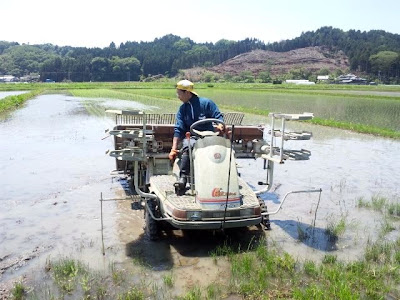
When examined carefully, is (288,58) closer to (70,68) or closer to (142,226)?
(70,68)

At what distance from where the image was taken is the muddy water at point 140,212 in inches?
217

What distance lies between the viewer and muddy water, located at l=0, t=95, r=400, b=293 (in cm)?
552

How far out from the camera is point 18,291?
4461 millimetres

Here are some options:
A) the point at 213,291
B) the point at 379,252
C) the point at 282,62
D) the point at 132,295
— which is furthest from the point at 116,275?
the point at 282,62

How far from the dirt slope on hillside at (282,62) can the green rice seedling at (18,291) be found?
124434mm

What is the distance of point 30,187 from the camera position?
29.2 ft

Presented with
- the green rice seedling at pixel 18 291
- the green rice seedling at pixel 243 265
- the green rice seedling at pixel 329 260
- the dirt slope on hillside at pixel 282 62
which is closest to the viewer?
the green rice seedling at pixel 18 291

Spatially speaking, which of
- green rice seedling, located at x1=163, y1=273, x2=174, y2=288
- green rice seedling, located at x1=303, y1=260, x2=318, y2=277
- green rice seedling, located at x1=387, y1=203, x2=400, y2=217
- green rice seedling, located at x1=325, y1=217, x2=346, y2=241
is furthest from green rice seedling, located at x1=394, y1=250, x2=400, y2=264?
green rice seedling, located at x1=163, y1=273, x2=174, y2=288

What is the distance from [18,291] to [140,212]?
3.29m

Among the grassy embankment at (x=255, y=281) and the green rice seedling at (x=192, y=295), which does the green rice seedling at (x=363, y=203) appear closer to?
the grassy embankment at (x=255, y=281)

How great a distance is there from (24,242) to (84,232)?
0.88 meters

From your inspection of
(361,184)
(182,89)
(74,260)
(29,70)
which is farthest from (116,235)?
(29,70)

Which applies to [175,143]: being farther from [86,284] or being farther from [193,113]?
[86,284]

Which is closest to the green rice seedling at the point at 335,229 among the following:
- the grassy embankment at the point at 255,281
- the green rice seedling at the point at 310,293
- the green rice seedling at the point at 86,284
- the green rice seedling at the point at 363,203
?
the grassy embankment at the point at 255,281
